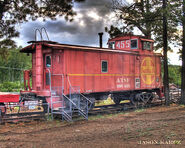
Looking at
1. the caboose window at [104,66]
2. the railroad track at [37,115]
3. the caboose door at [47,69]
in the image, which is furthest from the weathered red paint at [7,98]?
the caboose window at [104,66]

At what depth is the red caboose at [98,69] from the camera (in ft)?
44.4

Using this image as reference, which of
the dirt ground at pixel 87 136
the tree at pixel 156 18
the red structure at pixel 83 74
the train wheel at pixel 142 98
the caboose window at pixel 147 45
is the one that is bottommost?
the dirt ground at pixel 87 136

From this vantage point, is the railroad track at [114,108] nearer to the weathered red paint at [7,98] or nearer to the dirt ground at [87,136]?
the dirt ground at [87,136]

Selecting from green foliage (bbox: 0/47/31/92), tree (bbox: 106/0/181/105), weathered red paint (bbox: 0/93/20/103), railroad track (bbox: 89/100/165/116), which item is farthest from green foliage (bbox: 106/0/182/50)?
green foliage (bbox: 0/47/31/92)

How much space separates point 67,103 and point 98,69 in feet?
10.6

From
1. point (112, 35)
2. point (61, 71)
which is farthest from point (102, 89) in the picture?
point (112, 35)

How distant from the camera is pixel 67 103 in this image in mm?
13273

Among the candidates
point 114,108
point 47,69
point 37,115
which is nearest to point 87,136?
point 37,115

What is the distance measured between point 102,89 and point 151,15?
6726 millimetres

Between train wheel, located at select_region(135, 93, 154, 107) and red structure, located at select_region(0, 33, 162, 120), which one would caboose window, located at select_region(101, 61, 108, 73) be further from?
train wheel, located at select_region(135, 93, 154, 107)

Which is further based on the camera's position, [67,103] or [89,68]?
[89,68]

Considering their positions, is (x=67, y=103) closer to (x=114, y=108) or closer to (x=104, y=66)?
(x=104, y=66)

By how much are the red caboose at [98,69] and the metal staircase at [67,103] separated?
0.78 feet

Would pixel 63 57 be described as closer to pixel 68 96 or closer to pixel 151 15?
pixel 68 96
